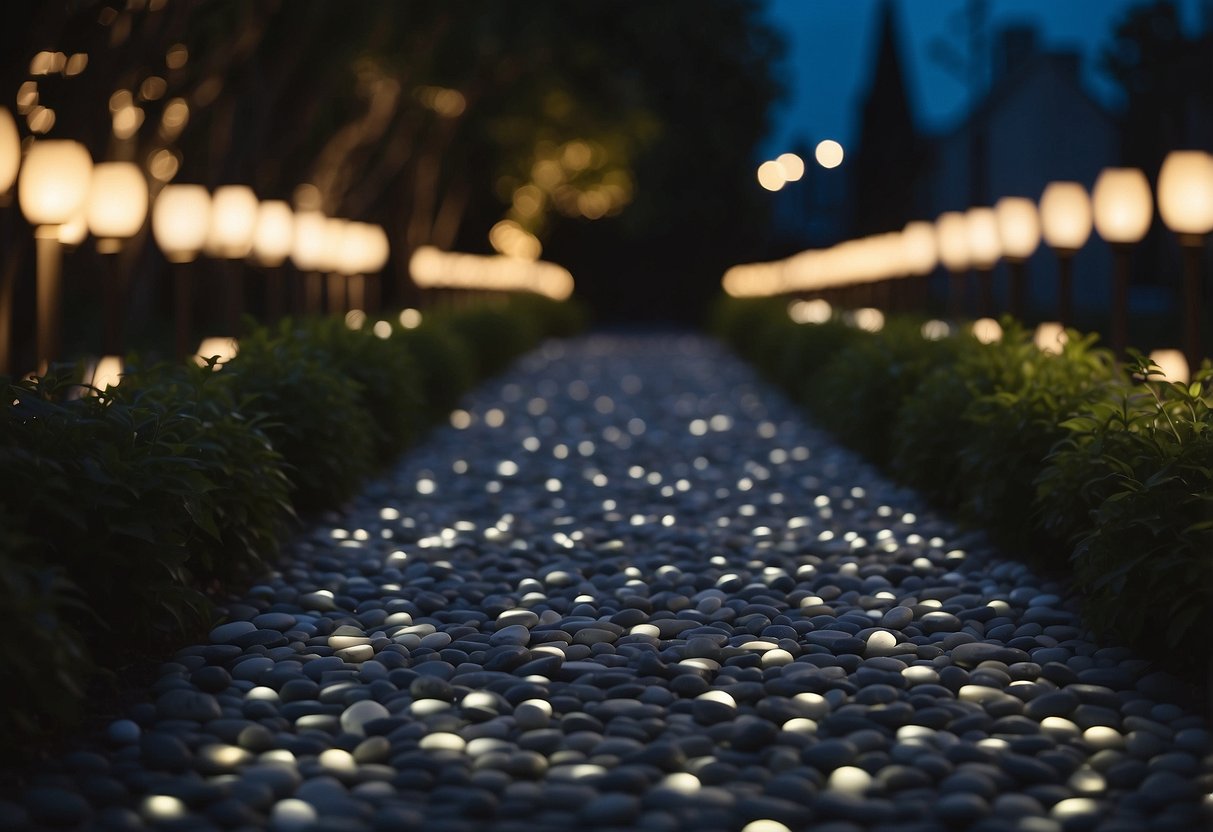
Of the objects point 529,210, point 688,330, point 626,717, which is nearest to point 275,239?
point 626,717

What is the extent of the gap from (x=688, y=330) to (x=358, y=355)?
36.1 meters

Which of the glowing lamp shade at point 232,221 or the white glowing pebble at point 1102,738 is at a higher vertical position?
the glowing lamp shade at point 232,221

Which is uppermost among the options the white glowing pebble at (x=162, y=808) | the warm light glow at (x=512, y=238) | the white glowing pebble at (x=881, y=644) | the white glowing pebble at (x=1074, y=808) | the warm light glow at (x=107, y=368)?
the warm light glow at (x=512, y=238)

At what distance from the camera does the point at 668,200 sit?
38562 millimetres

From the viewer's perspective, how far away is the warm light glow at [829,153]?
31.5 metres

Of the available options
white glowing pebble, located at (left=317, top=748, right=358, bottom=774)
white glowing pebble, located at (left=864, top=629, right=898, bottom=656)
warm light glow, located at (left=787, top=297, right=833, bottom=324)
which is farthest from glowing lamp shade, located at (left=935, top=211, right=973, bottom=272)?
white glowing pebble, located at (left=317, top=748, right=358, bottom=774)

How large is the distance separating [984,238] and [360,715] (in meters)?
10.7

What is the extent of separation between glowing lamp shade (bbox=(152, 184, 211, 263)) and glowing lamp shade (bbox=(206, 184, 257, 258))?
2.75ft

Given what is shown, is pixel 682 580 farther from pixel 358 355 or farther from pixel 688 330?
pixel 688 330

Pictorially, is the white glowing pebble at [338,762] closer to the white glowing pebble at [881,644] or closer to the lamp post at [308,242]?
the white glowing pebble at [881,644]

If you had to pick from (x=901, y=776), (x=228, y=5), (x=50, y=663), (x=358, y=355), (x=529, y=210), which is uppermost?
(x=529, y=210)

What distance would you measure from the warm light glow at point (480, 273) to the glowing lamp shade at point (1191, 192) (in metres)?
15.9

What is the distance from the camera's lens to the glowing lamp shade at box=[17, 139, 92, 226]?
880 centimetres

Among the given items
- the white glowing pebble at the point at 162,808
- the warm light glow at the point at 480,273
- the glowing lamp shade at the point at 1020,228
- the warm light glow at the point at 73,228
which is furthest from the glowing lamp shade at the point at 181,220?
the warm light glow at the point at 480,273
